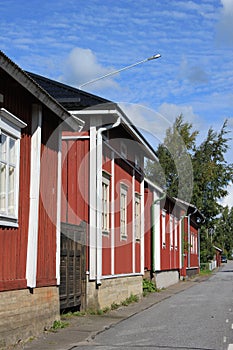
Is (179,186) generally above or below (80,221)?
above

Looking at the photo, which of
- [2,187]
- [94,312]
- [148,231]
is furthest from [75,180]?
[148,231]

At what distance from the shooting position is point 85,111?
15.5m

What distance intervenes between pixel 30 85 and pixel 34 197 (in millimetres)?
1980

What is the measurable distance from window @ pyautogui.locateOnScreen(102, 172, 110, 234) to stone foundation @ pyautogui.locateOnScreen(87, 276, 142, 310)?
146 cm

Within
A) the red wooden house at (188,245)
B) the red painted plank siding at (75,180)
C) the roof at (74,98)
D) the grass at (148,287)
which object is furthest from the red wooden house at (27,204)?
the red wooden house at (188,245)

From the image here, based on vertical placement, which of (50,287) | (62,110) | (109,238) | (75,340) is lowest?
(75,340)

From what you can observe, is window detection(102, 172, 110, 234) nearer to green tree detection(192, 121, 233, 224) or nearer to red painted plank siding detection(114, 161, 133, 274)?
red painted plank siding detection(114, 161, 133, 274)

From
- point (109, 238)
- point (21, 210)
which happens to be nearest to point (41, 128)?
point (21, 210)

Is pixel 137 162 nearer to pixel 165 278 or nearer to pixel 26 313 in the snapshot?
pixel 165 278

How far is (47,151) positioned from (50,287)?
259cm

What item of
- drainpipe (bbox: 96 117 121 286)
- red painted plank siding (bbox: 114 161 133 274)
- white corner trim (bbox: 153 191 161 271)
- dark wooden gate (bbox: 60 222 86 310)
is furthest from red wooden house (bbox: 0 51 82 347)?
white corner trim (bbox: 153 191 161 271)

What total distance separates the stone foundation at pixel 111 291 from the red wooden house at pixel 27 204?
122 inches

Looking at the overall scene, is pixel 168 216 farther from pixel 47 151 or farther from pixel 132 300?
pixel 47 151

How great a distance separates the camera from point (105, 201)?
1734 cm
